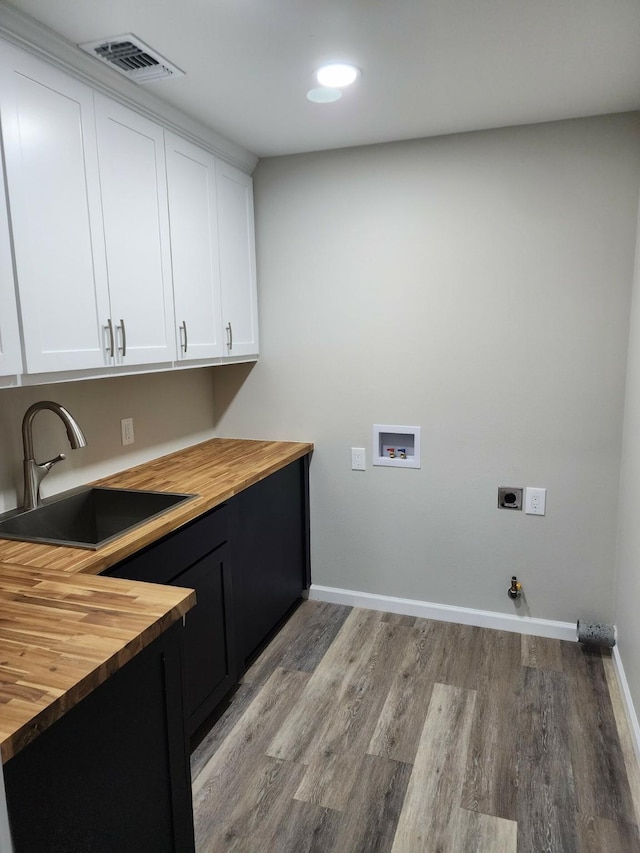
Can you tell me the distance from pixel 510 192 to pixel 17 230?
2.02m

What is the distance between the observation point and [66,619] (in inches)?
47.9

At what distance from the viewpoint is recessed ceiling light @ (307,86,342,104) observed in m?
2.08

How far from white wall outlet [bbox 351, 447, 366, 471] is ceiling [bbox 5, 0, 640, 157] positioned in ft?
4.94

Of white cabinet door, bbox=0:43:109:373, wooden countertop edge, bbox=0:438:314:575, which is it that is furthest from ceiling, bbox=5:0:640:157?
wooden countertop edge, bbox=0:438:314:575

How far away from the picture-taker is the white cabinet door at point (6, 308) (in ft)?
5.08

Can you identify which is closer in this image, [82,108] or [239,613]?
[82,108]

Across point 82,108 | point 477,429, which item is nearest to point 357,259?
point 477,429

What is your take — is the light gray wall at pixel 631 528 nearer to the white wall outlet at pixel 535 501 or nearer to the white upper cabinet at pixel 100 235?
the white wall outlet at pixel 535 501

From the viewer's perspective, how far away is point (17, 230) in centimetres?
159

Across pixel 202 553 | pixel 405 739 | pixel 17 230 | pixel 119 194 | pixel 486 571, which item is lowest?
pixel 405 739

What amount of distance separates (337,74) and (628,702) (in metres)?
2.53

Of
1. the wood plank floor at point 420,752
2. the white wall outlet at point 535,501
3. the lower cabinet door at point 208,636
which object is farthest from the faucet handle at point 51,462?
the white wall outlet at point 535,501

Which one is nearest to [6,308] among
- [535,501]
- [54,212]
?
[54,212]

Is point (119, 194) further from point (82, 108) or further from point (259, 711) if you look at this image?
point (259, 711)
